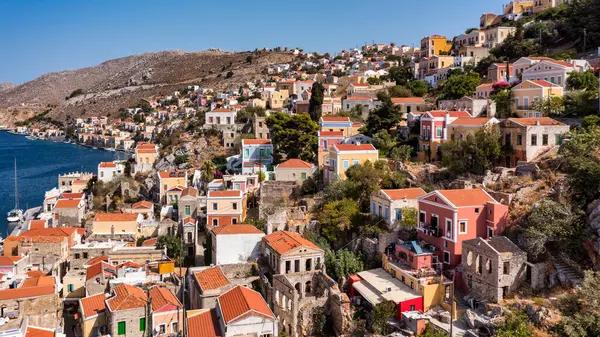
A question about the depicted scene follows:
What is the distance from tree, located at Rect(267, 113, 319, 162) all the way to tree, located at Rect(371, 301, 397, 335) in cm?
2081

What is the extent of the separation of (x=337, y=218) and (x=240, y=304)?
29.6 feet

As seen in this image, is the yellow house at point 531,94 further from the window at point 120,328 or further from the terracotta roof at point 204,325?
the window at point 120,328

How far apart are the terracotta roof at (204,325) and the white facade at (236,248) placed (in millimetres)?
6038

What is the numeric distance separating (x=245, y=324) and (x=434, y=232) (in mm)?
9208

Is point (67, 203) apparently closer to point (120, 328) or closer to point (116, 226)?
point (116, 226)

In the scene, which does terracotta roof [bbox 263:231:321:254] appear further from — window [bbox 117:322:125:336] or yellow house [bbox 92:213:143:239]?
yellow house [bbox 92:213:143:239]

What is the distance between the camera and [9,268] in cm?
2577

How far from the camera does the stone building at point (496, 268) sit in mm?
17703

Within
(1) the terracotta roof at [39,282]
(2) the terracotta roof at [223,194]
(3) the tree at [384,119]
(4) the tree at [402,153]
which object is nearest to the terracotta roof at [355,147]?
(4) the tree at [402,153]

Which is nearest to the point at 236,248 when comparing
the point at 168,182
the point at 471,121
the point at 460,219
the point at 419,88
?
the point at 460,219

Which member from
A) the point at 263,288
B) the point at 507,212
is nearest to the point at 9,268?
the point at 263,288

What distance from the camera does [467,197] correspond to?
70.3ft

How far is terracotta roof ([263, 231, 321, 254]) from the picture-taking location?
74.6 ft

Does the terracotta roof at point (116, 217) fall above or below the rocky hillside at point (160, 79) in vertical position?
below
